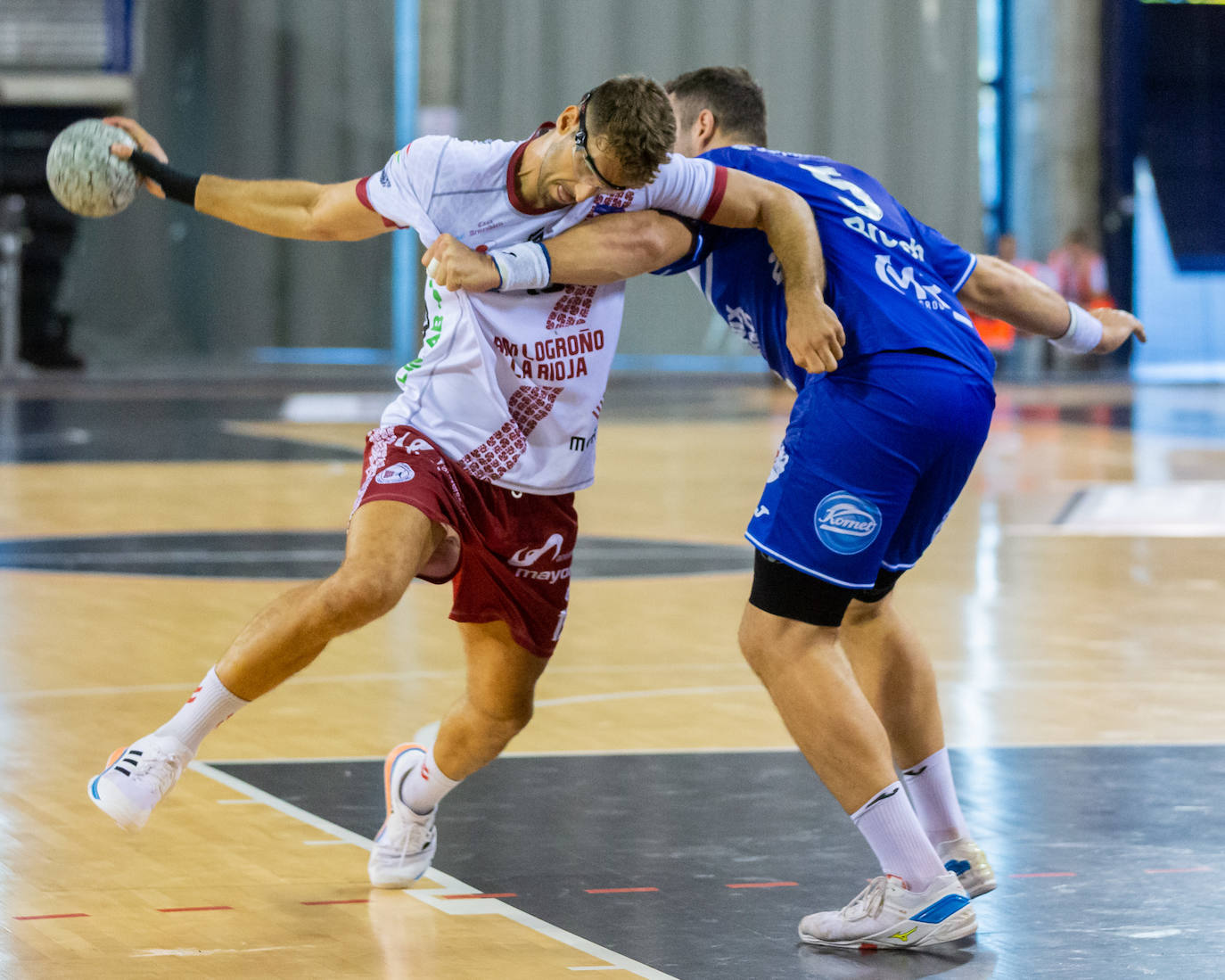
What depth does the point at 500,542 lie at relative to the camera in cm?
398

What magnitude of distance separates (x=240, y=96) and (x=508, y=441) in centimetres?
2415

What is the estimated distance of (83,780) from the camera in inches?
192

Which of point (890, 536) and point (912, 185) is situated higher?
point (890, 536)

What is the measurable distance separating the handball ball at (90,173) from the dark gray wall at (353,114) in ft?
74.9

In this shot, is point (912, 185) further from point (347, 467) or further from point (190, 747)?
point (190, 747)

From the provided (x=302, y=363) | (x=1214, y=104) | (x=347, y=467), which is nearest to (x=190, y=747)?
(x=347, y=467)

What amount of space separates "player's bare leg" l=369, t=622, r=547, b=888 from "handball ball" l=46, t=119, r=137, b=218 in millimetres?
1057

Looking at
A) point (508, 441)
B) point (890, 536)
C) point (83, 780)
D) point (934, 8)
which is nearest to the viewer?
point (890, 536)

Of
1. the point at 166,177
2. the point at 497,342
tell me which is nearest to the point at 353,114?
the point at 166,177

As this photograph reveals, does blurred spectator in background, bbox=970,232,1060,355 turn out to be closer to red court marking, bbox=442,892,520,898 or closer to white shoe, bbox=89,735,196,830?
red court marking, bbox=442,892,520,898

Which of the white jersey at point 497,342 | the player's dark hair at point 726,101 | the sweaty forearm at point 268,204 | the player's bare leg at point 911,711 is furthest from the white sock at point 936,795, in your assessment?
the sweaty forearm at point 268,204

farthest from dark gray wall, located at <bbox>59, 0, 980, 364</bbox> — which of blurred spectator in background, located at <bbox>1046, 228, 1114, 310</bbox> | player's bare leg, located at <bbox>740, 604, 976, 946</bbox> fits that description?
player's bare leg, located at <bbox>740, 604, 976, 946</bbox>

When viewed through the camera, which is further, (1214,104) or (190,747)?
(1214,104)

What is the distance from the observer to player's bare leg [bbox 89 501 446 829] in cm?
362
